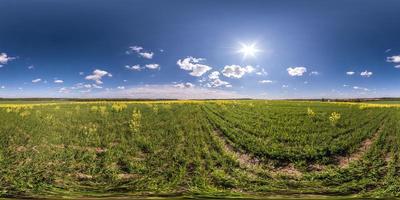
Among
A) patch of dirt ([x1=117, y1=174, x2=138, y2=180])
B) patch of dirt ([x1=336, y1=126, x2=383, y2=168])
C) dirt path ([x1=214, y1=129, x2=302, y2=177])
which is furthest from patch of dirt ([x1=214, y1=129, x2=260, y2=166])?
patch of dirt ([x1=117, y1=174, x2=138, y2=180])

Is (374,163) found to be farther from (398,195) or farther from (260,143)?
(260,143)

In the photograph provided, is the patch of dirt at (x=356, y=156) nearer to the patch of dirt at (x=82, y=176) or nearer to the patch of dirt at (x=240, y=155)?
the patch of dirt at (x=240, y=155)

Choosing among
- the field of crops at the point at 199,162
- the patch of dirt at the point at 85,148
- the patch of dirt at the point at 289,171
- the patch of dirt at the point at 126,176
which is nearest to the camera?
the field of crops at the point at 199,162

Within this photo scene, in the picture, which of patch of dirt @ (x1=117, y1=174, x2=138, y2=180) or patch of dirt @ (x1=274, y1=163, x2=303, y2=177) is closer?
patch of dirt @ (x1=117, y1=174, x2=138, y2=180)

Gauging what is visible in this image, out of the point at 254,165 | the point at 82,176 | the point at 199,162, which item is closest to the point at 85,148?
the point at 82,176

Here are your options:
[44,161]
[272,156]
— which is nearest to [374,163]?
[272,156]

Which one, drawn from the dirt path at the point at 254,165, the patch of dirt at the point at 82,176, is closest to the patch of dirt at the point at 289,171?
the dirt path at the point at 254,165

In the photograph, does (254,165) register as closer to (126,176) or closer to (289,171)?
(289,171)

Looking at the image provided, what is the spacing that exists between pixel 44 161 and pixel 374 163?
44.8 ft

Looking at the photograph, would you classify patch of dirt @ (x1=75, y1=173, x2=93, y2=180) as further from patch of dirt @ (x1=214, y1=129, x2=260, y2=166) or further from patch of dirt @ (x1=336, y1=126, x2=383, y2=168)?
patch of dirt @ (x1=336, y1=126, x2=383, y2=168)

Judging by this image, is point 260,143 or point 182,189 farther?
point 260,143

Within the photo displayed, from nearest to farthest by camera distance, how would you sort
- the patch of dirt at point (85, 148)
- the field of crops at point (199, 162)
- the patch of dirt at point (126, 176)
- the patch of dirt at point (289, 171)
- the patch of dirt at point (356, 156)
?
the field of crops at point (199, 162) → the patch of dirt at point (126, 176) → the patch of dirt at point (289, 171) → the patch of dirt at point (356, 156) → the patch of dirt at point (85, 148)

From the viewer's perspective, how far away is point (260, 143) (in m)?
16.6

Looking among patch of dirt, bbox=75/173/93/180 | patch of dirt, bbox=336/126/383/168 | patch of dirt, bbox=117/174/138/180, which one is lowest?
patch of dirt, bbox=75/173/93/180
